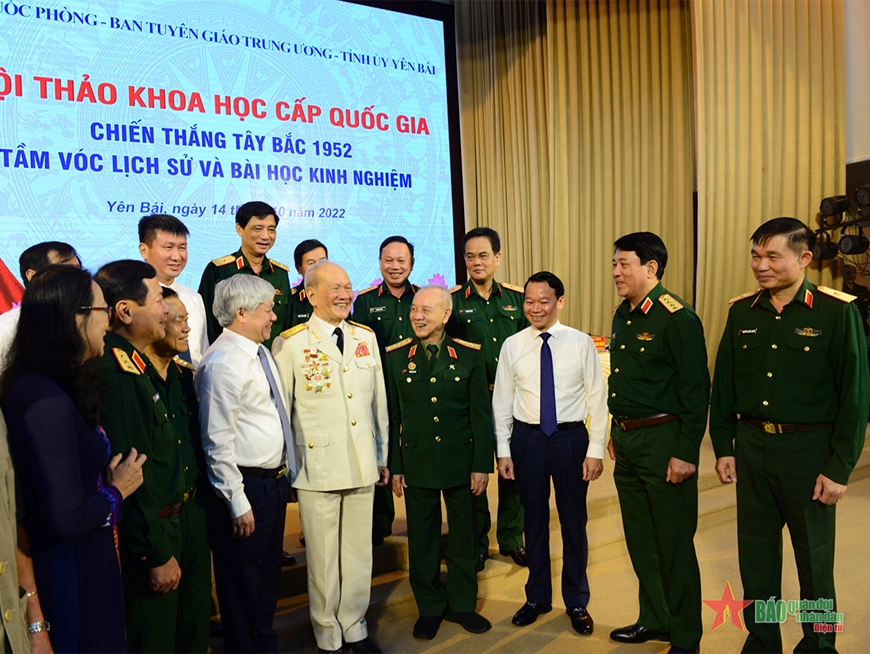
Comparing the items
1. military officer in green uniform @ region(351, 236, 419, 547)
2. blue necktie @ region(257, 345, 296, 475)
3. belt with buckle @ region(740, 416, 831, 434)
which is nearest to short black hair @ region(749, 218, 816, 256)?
belt with buckle @ region(740, 416, 831, 434)

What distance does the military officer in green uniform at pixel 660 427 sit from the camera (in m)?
2.65

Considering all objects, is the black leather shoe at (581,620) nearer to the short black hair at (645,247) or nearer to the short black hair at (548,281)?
the short black hair at (548,281)

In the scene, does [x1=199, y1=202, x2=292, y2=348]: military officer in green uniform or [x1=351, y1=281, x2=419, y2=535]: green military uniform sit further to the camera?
[x1=351, y1=281, x2=419, y2=535]: green military uniform

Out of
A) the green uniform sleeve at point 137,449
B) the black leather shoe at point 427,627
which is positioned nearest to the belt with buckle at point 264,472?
the green uniform sleeve at point 137,449

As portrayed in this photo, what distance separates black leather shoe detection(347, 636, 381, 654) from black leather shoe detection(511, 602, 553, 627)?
0.63 meters

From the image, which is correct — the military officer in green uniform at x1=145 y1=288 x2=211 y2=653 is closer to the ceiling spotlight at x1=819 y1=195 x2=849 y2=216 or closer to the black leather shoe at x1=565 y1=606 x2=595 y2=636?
the black leather shoe at x1=565 y1=606 x2=595 y2=636

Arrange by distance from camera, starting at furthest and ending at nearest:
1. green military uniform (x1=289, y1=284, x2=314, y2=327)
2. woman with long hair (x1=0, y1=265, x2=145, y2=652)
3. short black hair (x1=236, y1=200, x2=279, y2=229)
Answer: green military uniform (x1=289, y1=284, x2=314, y2=327) < short black hair (x1=236, y1=200, x2=279, y2=229) < woman with long hair (x1=0, y1=265, x2=145, y2=652)

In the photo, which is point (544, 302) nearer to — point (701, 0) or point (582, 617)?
A: point (582, 617)

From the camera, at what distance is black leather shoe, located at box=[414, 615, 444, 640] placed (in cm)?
295

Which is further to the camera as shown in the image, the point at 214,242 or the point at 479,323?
the point at 214,242

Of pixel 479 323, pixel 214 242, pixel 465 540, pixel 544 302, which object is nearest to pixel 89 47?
pixel 214 242

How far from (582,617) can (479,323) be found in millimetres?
1436

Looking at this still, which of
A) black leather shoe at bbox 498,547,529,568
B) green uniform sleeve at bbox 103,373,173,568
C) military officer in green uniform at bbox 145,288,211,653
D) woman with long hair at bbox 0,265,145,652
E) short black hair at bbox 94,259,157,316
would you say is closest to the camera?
woman with long hair at bbox 0,265,145,652

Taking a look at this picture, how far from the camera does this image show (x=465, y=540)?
3.01 metres
